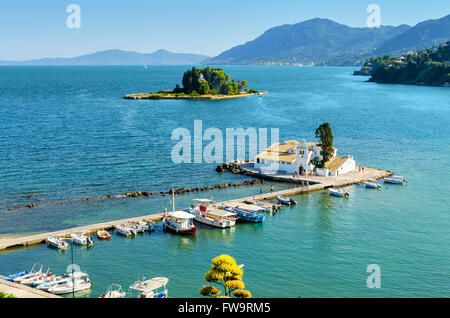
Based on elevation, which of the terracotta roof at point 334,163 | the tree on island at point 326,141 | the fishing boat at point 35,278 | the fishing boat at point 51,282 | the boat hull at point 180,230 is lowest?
the fishing boat at point 51,282

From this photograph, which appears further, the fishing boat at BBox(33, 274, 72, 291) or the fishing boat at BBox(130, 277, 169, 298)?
the fishing boat at BBox(33, 274, 72, 291)

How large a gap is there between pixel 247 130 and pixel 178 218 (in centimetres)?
6927

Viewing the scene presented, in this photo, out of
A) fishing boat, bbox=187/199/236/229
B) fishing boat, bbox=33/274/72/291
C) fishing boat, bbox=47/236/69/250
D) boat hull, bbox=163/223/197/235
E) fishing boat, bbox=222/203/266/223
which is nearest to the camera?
fishing boat, bbox=33/274/72/291

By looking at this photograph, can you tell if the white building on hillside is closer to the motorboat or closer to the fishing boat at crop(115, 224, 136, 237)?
the motorboat

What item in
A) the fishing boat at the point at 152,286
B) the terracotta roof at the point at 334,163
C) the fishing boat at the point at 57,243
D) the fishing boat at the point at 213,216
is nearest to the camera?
the fishing boat at the point at 152,286

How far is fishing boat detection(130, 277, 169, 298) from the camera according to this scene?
31.6m

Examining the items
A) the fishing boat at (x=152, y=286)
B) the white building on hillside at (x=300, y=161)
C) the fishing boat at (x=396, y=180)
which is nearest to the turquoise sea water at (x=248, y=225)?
the fishing boat at (x=152, y=286)

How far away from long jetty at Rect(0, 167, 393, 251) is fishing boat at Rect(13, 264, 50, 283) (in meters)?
5.68

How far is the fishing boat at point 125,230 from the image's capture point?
44.7 m

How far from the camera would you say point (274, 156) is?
69062 mm

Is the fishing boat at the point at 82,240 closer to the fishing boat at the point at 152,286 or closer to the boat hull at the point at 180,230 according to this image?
the boat hull at the point at 180,230

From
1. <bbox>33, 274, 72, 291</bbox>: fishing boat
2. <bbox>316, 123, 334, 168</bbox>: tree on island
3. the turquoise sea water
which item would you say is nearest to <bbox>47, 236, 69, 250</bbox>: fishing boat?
the turquoise sea water

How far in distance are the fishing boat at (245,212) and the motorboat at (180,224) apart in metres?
6.12
